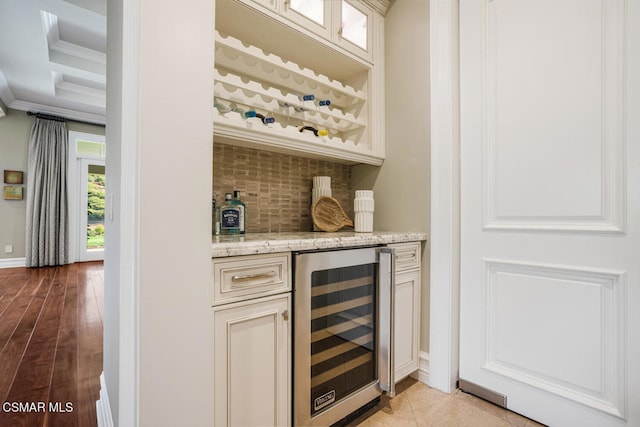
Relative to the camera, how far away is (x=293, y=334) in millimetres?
1176

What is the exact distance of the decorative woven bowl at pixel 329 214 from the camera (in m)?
1.83

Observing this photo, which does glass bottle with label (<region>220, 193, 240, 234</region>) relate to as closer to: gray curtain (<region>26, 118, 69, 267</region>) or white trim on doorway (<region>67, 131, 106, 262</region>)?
gray curtain (<region>26, 118, 69, 267</region>)

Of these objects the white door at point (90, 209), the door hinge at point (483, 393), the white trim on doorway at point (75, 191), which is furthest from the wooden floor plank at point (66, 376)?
the white door at point (90, 209)

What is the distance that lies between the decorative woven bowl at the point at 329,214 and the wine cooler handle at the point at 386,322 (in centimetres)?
47

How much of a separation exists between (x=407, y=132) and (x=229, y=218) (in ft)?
3.87

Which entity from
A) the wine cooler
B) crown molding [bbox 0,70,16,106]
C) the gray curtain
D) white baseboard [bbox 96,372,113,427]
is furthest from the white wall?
the gray curtain

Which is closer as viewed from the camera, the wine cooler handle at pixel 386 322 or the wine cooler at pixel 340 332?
the wine cooler at pixel 340 332

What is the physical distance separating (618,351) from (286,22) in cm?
209

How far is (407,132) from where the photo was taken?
74.5 inches

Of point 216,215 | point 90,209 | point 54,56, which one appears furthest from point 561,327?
point 90,209

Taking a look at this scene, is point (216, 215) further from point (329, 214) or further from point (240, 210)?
point (329, 214)

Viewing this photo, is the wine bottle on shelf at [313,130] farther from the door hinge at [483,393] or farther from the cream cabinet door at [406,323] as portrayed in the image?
the door hinge at [483,393]

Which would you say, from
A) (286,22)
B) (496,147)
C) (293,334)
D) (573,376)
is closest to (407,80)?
(496,147)

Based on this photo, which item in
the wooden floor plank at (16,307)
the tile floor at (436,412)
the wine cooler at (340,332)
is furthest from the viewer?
the wooden floor plank at (16,307)
